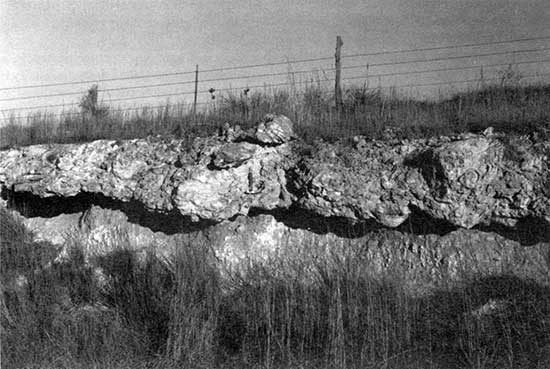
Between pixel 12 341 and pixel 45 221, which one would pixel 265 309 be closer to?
pixel 12 341

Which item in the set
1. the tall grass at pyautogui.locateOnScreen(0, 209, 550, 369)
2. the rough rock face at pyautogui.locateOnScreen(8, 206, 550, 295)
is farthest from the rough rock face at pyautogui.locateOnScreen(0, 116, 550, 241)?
the tall grass at pyautogui.locateOnScreen(0, 209, 550, 369)

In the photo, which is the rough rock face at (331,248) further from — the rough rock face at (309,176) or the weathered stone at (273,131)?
the weathered stone at (273,131)

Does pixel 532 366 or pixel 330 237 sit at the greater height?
pixel 330 237

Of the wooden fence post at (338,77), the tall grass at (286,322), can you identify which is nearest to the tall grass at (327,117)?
the wooden fence post at (338,77)

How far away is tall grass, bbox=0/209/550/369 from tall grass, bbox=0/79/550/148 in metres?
2.33

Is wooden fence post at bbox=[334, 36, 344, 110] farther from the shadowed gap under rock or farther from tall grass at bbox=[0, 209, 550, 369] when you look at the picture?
tall grass at bbox=[0, 209, 550, 369]

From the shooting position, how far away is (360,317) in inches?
285

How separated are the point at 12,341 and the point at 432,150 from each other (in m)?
5.99

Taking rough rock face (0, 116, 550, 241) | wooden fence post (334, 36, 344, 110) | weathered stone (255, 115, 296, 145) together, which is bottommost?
rough rock face (0, 116, 550, 241)

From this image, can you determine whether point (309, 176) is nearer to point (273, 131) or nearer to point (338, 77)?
point (273, 131)

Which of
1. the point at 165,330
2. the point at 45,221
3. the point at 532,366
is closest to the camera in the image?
the point at 532,366

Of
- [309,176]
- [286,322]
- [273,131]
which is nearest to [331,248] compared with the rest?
[309,176]

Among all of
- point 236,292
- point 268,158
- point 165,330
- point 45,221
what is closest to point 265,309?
point 236,292

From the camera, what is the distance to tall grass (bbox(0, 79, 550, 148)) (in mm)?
9055
